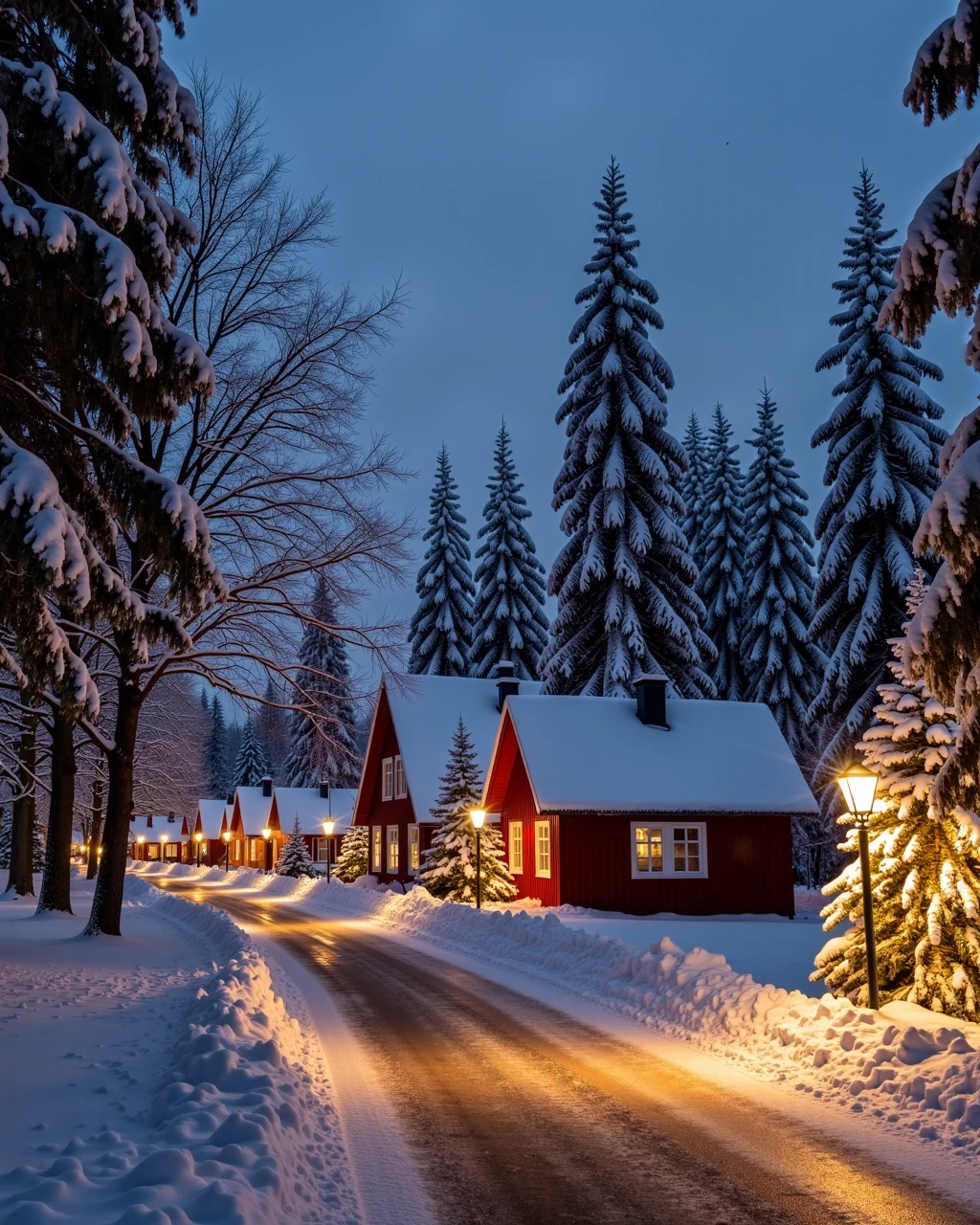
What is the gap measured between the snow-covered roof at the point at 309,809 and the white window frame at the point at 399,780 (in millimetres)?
23272

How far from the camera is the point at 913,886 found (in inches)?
453

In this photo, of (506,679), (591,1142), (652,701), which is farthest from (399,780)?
(591,1142)

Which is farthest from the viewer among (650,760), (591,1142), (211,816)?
(211,816)

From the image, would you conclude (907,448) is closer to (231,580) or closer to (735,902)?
(735,902)

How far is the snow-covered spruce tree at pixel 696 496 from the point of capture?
48266 mm

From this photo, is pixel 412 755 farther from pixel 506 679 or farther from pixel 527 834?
pixel 527 834

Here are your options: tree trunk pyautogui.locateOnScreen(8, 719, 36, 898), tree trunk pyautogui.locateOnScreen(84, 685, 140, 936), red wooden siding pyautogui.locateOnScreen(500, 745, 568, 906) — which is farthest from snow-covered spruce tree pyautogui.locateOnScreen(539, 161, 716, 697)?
tree trunk pyautogui.locateOnScreen(84, 685, 140, 936)

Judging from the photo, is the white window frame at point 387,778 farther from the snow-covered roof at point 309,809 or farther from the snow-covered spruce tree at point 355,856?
the snow-covered roof at point 309,809

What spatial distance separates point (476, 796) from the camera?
102 feet

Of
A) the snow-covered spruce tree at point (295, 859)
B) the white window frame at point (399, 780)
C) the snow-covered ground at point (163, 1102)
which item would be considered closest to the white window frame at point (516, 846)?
the white window frame at point (399, 780)

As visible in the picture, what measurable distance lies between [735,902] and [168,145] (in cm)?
2410

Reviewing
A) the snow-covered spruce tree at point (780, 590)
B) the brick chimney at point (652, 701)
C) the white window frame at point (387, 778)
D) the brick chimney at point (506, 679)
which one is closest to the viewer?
the brick chimney at point (652, 701)

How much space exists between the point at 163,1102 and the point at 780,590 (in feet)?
123

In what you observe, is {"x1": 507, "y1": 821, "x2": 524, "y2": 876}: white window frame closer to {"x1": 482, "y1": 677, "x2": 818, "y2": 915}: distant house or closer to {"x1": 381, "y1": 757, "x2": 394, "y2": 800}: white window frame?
{"x1": 482, "y1": 677, "x2": 818, "y2": 915}: distant house
